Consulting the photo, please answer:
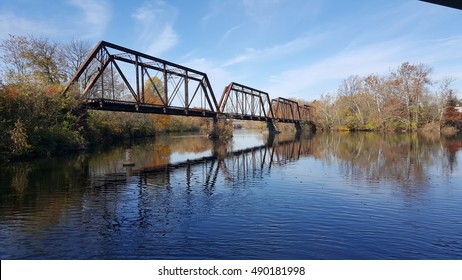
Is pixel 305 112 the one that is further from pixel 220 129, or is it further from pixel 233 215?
pixel 233 215

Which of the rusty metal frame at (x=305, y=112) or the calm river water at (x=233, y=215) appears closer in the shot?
the calm river water at (x=233, y=215)

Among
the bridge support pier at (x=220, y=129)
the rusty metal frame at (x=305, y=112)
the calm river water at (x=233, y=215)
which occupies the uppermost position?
the rusty metal frame at (x=305, y=112)

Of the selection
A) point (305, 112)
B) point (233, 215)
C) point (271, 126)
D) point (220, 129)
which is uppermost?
point (305, 112)

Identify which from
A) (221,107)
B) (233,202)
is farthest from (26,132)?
(221,107)

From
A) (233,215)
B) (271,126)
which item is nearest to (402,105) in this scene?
(271,126)

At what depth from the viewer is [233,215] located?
38.7 ft

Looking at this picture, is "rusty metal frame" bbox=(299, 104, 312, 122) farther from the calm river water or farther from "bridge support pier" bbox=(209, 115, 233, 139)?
the calm river water

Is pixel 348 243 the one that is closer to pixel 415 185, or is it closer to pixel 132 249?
pixel 132 249

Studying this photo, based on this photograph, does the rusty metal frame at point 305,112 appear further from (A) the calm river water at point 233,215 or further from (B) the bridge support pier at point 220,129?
(A) the calm river water at point 233,215

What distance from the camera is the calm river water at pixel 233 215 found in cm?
869

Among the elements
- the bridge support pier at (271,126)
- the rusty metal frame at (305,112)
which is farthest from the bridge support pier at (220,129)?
the rusty metal frame at (305,112)

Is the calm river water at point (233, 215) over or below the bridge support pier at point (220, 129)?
below

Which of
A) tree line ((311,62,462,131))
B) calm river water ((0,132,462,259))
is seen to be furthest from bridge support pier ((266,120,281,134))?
calm river water ((0,132,462,259))

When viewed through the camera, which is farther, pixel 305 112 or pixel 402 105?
pixel 305 112
